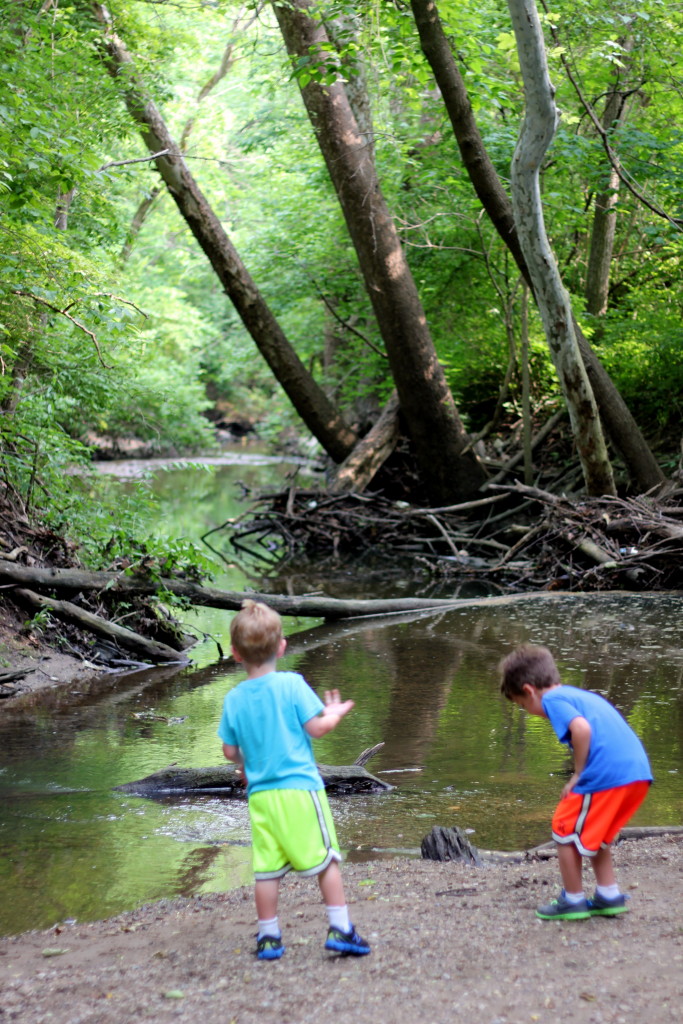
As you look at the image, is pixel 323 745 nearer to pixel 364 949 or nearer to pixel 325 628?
pixel 364 949

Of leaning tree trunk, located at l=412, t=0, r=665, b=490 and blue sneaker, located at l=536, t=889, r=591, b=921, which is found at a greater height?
leaning tree trunk, located at l=412, t=0, r=665, b=490

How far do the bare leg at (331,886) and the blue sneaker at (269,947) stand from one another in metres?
0.22

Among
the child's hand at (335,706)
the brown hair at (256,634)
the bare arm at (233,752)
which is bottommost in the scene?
the bare arm at (233,752)

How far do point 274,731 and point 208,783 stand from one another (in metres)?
2.30

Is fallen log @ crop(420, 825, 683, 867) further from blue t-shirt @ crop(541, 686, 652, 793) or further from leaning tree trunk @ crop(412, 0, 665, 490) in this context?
leaning tree trunk @ crop(412, 0, 665, 490)

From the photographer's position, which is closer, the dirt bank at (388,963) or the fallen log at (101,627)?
the dirt bank at (388,963)

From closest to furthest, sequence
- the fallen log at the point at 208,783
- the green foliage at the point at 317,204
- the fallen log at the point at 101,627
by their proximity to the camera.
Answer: the fallen log at the point at 208,783, the fallen log at the point at 101,627, the green foliage at the point at 317,204

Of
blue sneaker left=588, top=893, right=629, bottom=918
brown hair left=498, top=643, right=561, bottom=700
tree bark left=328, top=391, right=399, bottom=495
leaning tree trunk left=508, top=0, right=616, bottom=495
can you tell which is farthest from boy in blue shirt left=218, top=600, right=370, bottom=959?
tree bark left=328, top=391, right=399, bottom=495

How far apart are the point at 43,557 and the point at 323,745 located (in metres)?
3.93

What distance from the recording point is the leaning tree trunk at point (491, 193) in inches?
445

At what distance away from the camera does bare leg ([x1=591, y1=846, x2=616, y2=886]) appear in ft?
10.9

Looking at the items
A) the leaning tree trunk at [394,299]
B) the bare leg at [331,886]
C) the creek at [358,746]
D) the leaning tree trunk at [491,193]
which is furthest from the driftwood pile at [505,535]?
the bare leg at [331,886]

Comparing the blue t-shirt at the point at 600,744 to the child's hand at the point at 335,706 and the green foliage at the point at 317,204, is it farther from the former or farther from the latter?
the green foliage at the point at 317,204

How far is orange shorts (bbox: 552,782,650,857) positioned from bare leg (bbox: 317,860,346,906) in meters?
0.78
